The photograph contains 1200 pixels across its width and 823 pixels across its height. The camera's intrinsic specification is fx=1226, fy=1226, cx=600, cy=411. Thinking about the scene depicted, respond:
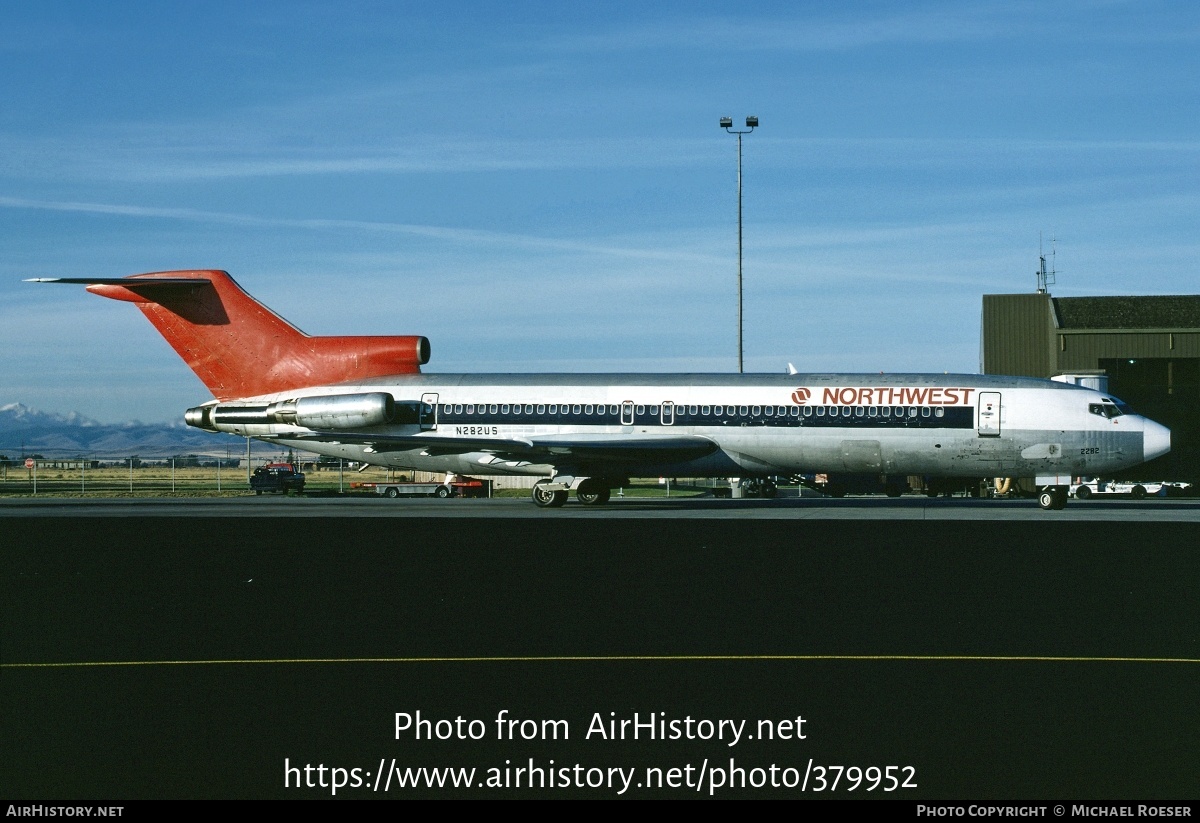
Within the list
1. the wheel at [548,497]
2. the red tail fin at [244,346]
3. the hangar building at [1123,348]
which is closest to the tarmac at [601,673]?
the wheel at [548,497]

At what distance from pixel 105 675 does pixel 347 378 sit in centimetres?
3107

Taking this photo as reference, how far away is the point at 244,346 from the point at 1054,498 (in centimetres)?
2486

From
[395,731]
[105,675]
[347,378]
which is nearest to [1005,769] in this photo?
[395,731]

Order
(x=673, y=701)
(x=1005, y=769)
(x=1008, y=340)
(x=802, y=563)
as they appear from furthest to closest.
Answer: (x=1008, y=340), (x=802, y=563), (x=673, y=701), (x=1005, y=769)

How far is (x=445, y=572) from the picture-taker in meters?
15.9

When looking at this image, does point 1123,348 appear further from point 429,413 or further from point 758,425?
point 429,413

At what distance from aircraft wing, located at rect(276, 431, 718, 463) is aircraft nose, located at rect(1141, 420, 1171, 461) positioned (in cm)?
1166

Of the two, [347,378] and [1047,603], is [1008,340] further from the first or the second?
[1047,603]

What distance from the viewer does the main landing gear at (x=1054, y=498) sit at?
33.9 meters

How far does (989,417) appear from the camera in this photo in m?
33.4

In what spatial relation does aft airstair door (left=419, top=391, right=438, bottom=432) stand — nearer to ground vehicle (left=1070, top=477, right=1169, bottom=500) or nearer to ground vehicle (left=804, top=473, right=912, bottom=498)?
ground vehicle (left=804, top=473, right=912, bottom=498)

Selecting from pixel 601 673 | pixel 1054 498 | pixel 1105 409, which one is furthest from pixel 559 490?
pixel 601 673

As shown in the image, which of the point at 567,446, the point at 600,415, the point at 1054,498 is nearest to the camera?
the point at 1054,498

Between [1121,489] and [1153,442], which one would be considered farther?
[1121,489]
